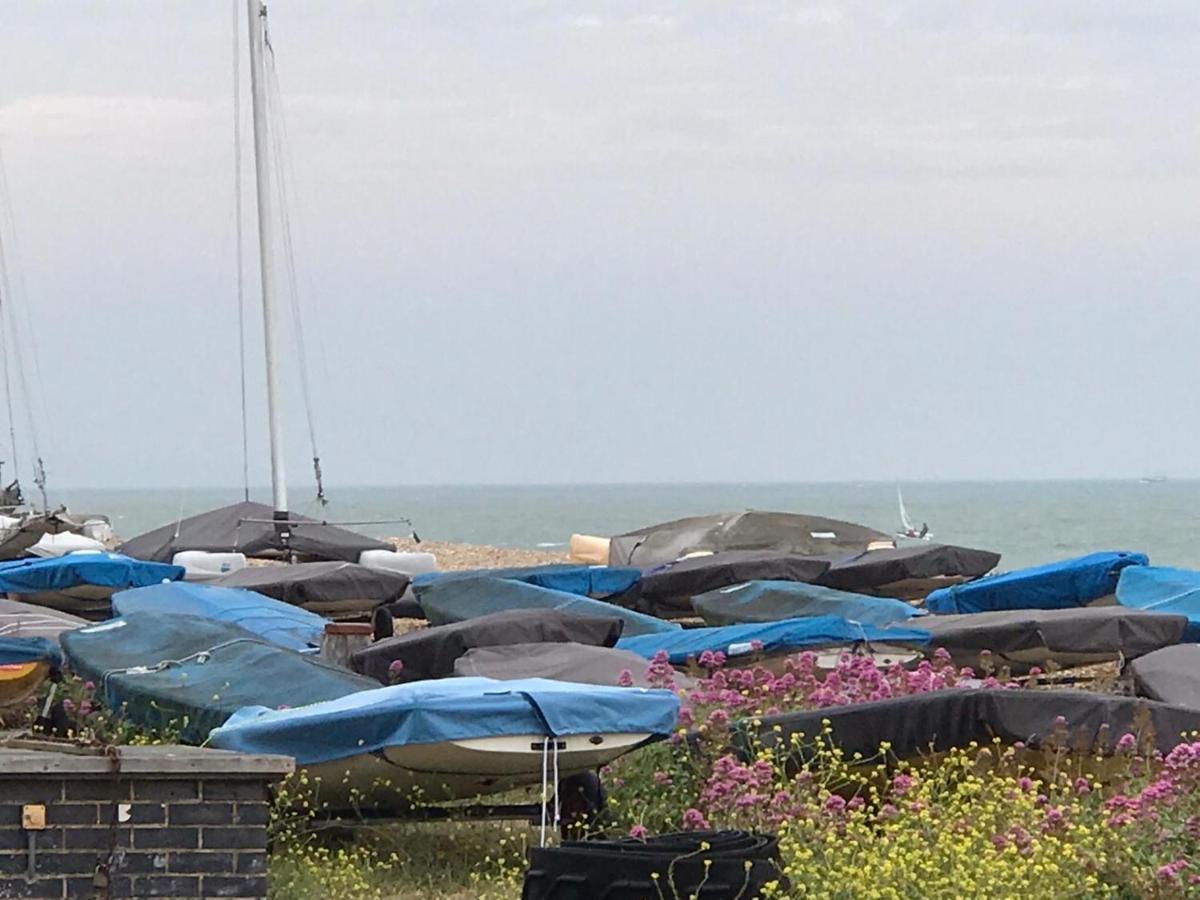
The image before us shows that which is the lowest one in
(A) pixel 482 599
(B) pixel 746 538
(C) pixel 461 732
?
(A) pixel 482 599

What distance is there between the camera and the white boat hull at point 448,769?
1045cm

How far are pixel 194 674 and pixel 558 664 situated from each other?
10.1 feet

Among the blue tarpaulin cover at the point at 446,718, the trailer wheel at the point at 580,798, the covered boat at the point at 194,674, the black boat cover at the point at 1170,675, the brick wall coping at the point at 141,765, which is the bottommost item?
the trailer wheel at the point at 580,798

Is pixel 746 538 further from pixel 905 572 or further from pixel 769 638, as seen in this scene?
pixel 769 638

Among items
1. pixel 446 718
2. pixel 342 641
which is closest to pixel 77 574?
pixel 342 641

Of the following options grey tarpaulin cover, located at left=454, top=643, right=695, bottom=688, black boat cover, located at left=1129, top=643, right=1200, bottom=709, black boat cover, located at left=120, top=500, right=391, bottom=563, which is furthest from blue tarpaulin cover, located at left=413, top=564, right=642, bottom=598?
black boat cover, located at left=1129, top=643, right=1200, bottom=709

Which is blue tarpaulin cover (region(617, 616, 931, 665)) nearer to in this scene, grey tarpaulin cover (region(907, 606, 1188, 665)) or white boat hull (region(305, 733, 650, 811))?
grey tarpaulin cover (region(907, 606, 1188, 665))

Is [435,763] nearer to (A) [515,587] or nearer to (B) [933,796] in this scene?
(B) [933,796]

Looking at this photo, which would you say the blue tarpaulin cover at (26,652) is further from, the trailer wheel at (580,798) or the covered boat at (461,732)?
the trailer wheel at (580,798)

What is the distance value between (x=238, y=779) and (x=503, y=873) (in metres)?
3.17

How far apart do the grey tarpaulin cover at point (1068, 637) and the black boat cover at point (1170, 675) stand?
2.01 meters

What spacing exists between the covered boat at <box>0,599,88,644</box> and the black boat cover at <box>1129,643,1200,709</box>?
29.5 ft

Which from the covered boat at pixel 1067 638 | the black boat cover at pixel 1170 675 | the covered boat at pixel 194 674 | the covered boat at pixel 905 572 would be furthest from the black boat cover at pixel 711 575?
the covered boat at pixel 194 674

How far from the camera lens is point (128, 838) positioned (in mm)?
8148
